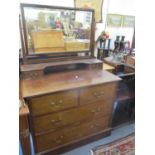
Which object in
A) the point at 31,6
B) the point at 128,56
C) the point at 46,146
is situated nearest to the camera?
the point at 31,6

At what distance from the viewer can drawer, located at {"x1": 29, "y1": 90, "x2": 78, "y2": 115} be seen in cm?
122

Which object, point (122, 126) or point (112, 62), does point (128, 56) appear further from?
point (122, 126)

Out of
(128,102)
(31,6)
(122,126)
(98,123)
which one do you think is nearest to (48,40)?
(31,6)

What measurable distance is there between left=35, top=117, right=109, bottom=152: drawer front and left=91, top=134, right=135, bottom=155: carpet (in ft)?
0.60

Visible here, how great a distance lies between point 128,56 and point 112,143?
3.93 feet

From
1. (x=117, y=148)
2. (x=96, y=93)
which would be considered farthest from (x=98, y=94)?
(x=117, y=148)

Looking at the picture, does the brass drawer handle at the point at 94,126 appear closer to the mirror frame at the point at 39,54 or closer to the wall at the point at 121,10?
the mirror frame at the point at 39,54

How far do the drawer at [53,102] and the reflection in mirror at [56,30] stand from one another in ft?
1.69

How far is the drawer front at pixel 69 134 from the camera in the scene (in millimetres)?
1444

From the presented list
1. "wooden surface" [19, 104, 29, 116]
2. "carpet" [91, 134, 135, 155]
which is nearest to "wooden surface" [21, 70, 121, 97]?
"wooden surface" [19, 104, 29, 116]

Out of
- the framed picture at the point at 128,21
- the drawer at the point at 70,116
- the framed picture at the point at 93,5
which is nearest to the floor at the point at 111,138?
the drawer at the point at 70,116

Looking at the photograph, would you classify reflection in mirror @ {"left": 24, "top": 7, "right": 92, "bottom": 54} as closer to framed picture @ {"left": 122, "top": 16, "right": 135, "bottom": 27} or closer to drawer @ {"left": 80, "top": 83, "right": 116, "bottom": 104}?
drawer @ {"left": 80, "top": 83, "right": 116, "bottom": 104}
